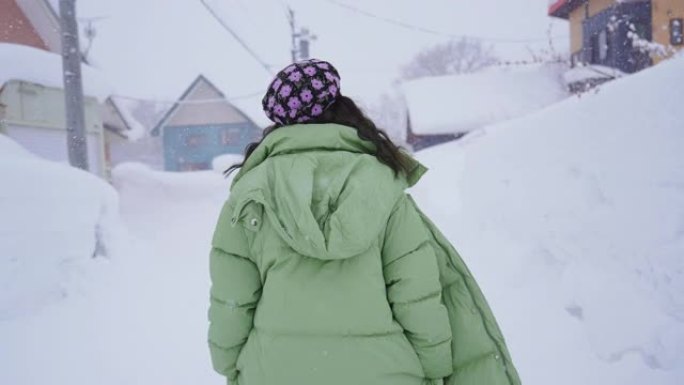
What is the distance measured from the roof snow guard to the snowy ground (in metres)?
10.7

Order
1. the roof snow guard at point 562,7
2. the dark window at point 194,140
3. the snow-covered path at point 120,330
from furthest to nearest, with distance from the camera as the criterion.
Result: the dark window at point 194,140 < the roof snow guard at point 562,7 < the snow-covered path at point 120,330

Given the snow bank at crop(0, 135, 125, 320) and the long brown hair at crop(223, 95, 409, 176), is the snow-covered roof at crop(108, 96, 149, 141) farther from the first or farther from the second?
the long brown hair at crop(223, 95, 409, 176)

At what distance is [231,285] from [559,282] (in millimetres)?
3464

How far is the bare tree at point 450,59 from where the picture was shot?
4806cm

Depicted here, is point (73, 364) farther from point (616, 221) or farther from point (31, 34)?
point (31, 34)

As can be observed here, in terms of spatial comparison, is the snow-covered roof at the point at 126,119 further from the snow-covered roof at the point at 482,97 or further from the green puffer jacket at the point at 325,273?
the green puffer jacket at the point at 325,273

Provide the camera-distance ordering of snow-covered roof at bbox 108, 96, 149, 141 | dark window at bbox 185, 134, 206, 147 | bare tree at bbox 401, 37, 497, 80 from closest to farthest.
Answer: snow-covered roof at bbox 108, 96, 149, 141 → dark window at bbox 185, 134, 206, 147 → bare tree at bbox 401, 37, 497, 80

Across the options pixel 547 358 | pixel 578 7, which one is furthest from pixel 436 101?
pixel 547 358

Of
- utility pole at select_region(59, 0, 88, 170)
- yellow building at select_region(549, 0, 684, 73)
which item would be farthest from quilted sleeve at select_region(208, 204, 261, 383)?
utility pole at select_region(59, 0, 88, 170)

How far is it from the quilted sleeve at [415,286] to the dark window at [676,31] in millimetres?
6464

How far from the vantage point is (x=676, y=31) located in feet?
22.1

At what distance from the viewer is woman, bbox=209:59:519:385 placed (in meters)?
1.43

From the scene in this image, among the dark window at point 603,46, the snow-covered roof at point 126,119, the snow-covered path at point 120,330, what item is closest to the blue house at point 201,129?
Answer: the snow-covered roof at point 126,119

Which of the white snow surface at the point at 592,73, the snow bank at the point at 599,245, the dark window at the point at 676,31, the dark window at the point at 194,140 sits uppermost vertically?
the dark window at the point at 676,31
